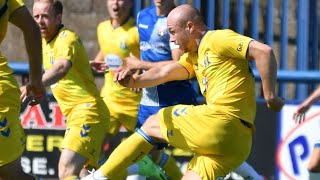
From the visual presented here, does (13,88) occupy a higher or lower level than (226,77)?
higher

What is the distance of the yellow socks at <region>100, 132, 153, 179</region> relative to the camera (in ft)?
24.0

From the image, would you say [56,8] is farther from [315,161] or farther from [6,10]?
[315,161]

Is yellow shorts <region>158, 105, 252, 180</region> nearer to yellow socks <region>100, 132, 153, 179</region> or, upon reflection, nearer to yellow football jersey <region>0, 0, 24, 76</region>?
yellow socks <region>100, 132, 153, 179</region>

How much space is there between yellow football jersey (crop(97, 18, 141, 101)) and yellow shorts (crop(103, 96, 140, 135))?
0.09 meters

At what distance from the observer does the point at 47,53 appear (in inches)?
336

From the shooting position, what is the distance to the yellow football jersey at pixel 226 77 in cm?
699

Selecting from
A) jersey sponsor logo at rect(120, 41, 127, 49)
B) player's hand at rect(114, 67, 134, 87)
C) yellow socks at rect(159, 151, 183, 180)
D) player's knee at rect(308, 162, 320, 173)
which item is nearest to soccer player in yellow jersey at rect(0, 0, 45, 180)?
player's hand at rect(114, 67, 134, 87)

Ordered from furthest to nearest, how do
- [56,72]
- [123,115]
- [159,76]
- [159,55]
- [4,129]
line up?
[123,115], [159,55], [56,72], [159,76], [4,129]

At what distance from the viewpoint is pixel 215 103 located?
7078 mm

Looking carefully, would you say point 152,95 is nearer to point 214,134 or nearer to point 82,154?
point 82,154

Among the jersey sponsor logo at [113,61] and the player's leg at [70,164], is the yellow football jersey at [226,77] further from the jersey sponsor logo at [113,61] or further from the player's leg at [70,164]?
the jersey sponsor logo at [113,61]

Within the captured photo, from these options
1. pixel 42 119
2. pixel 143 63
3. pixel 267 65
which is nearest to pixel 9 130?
pixel 267 65

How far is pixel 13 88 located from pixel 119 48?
405 cm

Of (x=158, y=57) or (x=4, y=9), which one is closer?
(x=4, y=9)
